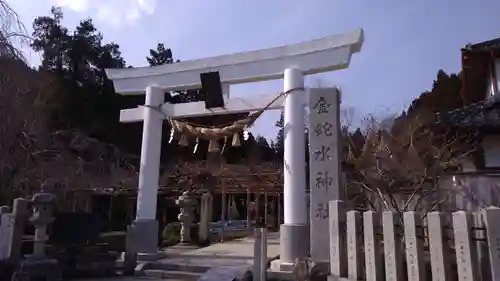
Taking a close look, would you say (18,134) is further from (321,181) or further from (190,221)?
(321,181)

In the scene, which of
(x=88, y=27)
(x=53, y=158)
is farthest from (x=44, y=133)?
(x=88, y=27)

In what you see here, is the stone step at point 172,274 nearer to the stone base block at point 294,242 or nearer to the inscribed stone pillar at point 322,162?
the stone base block at point 294,242

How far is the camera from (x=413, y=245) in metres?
5.79

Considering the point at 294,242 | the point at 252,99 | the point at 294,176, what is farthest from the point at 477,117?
the point at 252,99

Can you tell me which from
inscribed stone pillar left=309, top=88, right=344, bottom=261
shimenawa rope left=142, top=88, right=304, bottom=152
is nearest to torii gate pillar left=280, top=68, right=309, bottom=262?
shimenawa rope left=142, top=88, right=304, bottom=152

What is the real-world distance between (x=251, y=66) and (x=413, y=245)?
6.53 m

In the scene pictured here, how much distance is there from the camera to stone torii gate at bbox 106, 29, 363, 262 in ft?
31.0

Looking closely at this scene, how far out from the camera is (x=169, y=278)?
31.7 feet

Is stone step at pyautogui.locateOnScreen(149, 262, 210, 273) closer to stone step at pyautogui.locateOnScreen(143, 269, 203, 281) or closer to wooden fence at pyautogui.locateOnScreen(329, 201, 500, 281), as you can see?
stone step at pyautogui.locateOnScreen(143, 269, 203, 281)

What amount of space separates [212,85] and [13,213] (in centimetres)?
562

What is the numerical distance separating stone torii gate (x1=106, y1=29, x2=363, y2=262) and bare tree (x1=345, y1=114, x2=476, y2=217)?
4.50 metres

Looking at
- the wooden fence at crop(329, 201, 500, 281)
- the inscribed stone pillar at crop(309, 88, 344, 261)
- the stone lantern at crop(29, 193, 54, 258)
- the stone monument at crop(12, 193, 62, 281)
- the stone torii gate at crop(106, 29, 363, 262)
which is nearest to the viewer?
the wooden fence at crop(329, 201, 500, 281)

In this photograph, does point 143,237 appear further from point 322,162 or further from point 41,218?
point 322,162

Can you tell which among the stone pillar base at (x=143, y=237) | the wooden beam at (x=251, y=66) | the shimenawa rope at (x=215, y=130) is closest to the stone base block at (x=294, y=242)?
the shimenawa rope at (x=215, y=130)
